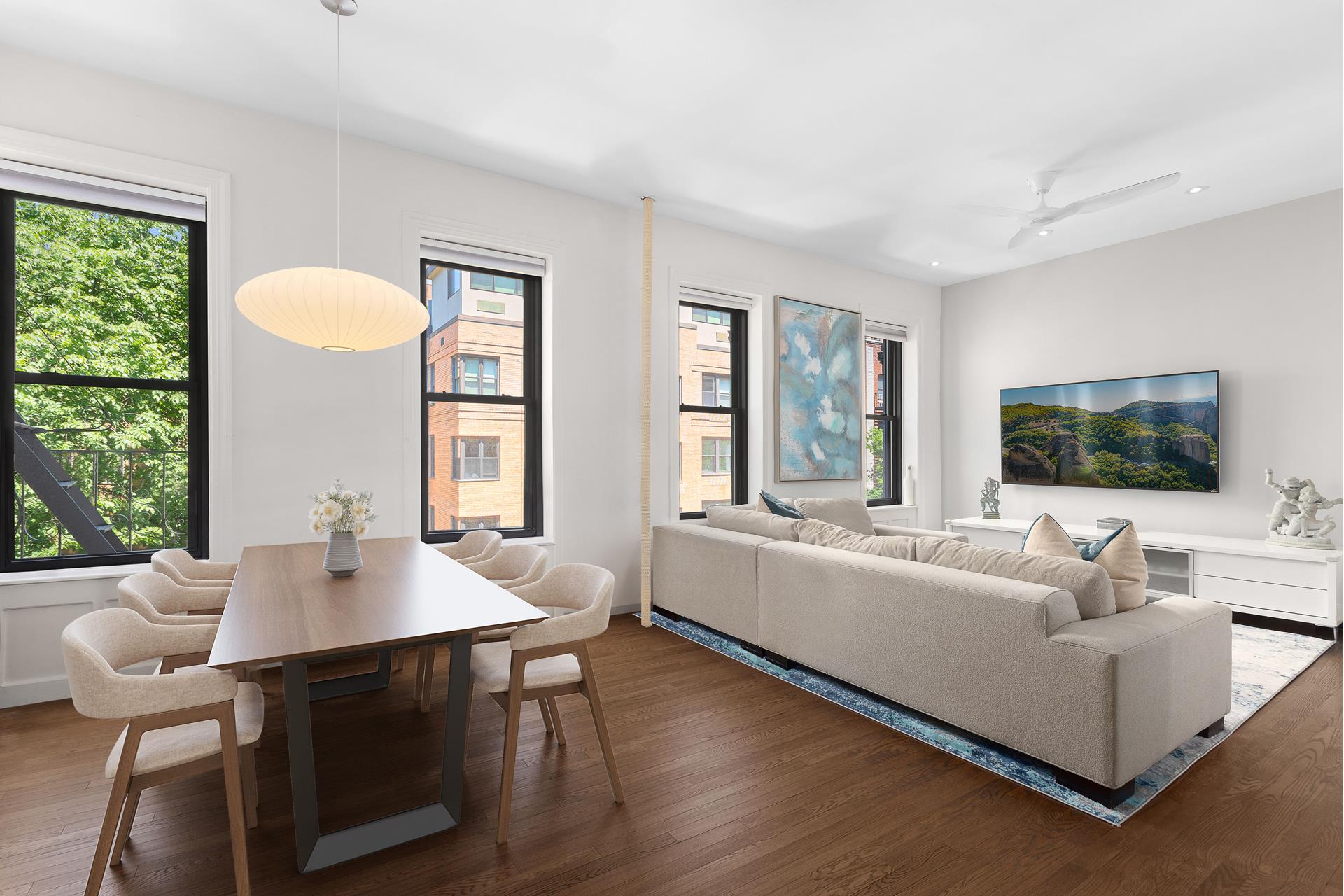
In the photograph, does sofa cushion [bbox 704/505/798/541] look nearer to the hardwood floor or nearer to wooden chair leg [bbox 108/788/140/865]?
the hardwood floor

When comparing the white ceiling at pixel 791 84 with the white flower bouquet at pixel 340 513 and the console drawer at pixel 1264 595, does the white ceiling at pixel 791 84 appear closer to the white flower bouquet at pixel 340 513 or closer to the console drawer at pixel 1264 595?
the white flower bouquet at pixel 340 513

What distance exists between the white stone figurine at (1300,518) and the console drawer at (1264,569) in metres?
0.19

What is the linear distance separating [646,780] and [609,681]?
0.98m

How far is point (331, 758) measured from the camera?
2.44m

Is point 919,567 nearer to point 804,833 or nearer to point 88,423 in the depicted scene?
point 804,833

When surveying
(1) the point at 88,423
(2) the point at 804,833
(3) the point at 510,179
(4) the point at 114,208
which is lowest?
(2) the point at 804,833

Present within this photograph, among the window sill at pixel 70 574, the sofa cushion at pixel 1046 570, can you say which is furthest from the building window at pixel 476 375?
the sofa cushion at pixel 1046 570

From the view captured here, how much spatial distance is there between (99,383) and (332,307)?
5.87ft

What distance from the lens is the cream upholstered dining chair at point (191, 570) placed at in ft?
8.82

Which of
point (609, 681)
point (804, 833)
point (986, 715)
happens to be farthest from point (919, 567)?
point (609, 681)

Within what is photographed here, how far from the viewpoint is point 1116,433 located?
531 cm

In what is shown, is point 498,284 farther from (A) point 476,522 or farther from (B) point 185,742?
(B) point 185,742

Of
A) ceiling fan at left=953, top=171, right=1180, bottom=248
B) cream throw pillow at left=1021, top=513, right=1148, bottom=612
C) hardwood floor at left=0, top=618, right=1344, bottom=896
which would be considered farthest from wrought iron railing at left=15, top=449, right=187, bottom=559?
ceiling fan at left=953, top=171, right=1180, bottom=248

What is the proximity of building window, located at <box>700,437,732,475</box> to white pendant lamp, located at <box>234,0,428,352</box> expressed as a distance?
9.90 feet
